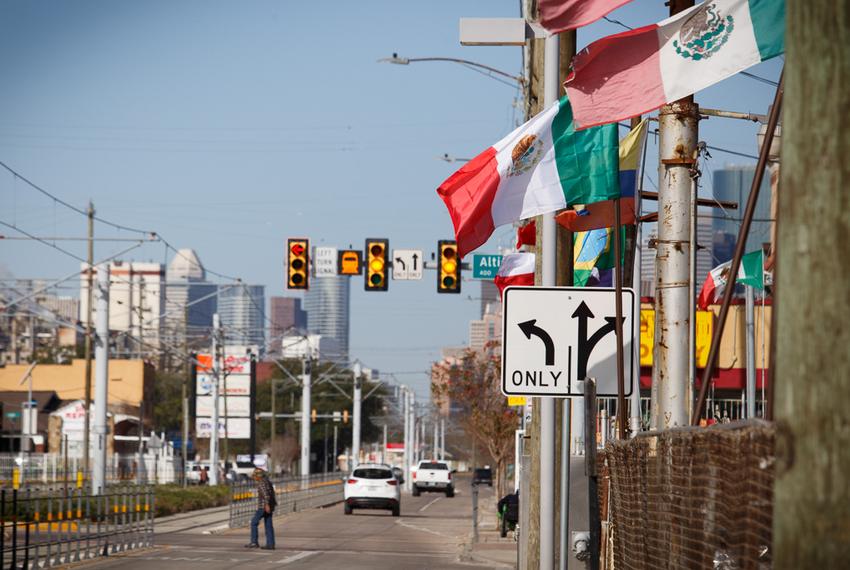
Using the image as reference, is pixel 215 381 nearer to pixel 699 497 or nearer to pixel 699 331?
pixel 699 331

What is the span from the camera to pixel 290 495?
5250 centimetres

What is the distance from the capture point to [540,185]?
1209 centimetres

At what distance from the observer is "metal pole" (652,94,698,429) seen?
11.5 meters

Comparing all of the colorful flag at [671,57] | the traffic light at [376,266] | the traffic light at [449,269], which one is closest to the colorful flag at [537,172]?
the colorful flag at [671,57]

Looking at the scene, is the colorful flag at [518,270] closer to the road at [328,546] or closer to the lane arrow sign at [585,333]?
the road at [328,546]

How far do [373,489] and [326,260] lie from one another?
1722 cm

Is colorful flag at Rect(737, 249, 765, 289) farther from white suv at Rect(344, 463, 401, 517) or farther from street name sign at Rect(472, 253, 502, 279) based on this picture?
white suv at Rect(344, 463, 401, 517)

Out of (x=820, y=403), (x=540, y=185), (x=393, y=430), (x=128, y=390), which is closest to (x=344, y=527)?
(x=540, y=185)

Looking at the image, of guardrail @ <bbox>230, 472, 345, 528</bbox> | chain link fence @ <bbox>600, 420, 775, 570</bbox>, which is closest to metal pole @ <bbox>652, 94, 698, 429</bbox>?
chain link fence @ <bbox>600, 420, 775, 570</bbox>

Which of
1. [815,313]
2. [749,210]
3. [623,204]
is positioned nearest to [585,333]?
[749,210]

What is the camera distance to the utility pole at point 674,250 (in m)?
11.5

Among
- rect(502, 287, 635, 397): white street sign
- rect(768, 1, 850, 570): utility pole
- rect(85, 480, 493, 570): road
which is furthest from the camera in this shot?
rect(85, 480, 493, 570): road

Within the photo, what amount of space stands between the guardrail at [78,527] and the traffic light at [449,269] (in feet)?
27.3

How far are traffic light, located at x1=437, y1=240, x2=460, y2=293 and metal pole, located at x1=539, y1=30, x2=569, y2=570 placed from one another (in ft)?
65.6
